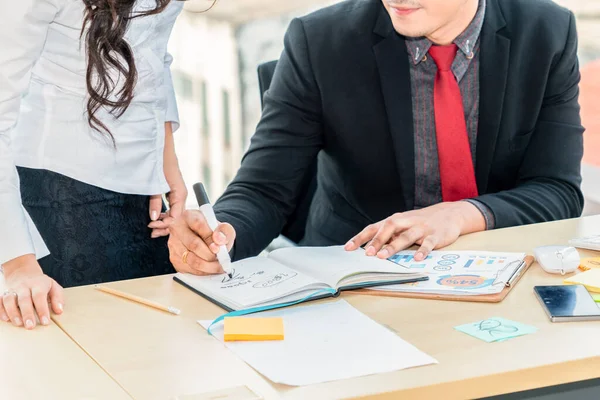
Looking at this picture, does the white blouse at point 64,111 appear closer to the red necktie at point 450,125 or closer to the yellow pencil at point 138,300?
the yellow pencil at point 138,300

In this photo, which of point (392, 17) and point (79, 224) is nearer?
point (79, 224)

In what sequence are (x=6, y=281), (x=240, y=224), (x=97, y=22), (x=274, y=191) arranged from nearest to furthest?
(x=6, y=281), (x=97, y=22), (x=240, y=224), (x=274, y=191)

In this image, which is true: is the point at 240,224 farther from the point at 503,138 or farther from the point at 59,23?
the point at 503,138

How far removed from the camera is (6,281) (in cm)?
128

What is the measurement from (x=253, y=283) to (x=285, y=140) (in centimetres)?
64

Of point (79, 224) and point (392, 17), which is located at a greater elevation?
point (392, 17)

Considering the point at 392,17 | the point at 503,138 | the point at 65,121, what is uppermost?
the point at 392,17

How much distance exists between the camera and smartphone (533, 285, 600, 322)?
1.13 meters

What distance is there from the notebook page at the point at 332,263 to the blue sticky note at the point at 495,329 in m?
0.21

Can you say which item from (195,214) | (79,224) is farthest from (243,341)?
(79,224)

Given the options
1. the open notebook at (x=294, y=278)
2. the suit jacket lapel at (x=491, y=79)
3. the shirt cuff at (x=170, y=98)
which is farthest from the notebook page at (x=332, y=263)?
the suit jacket lapel at (x=491, y=79)

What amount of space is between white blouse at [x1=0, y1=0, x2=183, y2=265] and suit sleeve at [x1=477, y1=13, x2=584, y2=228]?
0.77 meters

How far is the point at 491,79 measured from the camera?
6.07 ft

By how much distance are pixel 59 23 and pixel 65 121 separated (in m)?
0.18
